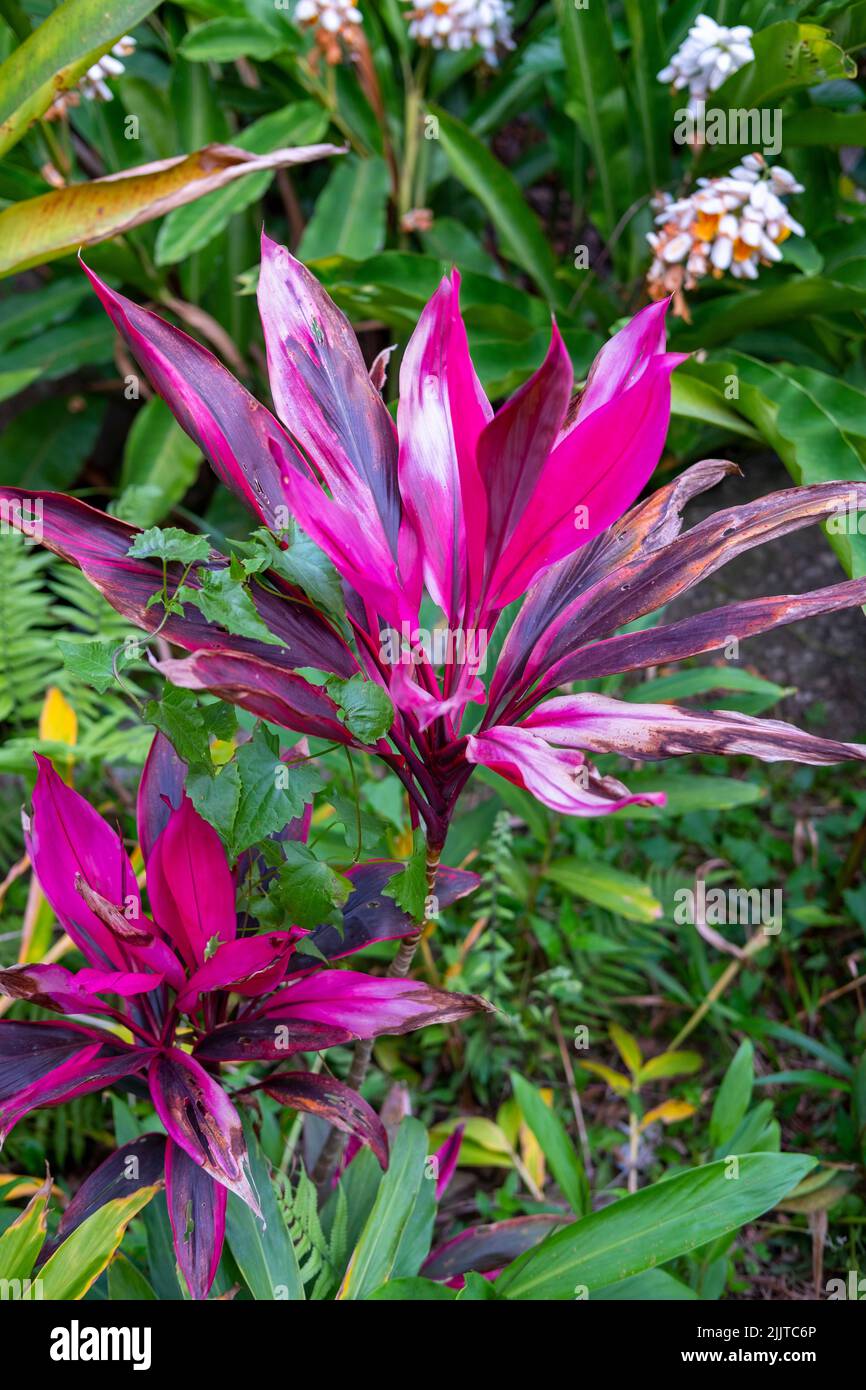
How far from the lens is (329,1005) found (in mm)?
905

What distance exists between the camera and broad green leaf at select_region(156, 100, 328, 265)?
1.83 metres

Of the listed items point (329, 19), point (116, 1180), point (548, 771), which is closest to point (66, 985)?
point (116, 1180)

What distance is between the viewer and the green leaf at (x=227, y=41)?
185 centimetres

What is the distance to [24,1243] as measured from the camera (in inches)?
36.3

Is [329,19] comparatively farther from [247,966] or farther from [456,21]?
[247,966]

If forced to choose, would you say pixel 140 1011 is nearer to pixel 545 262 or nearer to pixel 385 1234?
pixel 385 1234

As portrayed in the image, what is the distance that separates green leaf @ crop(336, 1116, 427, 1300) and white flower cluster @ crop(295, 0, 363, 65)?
1.69 meters


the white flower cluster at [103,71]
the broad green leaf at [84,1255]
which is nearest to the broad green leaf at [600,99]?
the white flower cluster at [103,71]

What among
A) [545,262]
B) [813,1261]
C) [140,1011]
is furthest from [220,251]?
[813,1261]

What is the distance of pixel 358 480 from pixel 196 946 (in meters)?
0.40

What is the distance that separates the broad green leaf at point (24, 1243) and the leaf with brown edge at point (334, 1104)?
0.21 meters

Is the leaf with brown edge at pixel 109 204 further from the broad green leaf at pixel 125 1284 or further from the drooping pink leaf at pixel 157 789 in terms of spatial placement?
the broad green leaf at pixel 125 1284

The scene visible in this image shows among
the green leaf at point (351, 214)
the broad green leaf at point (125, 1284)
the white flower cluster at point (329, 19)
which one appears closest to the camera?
the broad green leaf at point (125, 1284)

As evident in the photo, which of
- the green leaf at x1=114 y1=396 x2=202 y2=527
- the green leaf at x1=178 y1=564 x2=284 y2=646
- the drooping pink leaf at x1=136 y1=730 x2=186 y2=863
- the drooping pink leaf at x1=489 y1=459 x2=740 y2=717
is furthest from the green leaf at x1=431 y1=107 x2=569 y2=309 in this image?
the green leaf at x1=178 y1=564 x2=284 y2=646
